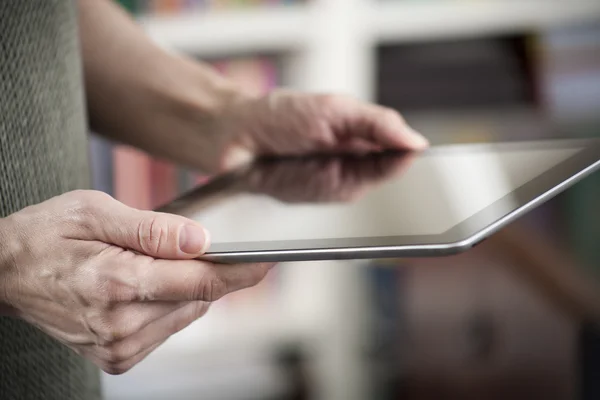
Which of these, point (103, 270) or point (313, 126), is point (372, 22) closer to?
point (313, 126)

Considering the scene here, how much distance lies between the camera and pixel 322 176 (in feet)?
2.50

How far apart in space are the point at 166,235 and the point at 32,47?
212mm

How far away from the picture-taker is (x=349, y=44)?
172 cm

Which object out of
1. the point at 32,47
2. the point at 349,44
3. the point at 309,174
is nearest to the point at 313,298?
the point at 349,44

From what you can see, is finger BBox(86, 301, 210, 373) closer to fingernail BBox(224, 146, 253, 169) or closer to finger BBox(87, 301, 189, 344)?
finger BBox(87, 301, 189, 344)

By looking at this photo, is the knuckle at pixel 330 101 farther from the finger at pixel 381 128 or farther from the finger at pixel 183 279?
the finger at pixel 183 279

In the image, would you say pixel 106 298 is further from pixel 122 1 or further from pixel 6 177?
pixel 122 1

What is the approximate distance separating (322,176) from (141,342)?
253 mm

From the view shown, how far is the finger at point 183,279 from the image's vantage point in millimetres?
535

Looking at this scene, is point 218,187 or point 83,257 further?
point 218,187

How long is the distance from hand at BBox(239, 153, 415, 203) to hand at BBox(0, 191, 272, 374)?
0.41ft

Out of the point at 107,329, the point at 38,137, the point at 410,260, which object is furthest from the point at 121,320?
the point at 410,260

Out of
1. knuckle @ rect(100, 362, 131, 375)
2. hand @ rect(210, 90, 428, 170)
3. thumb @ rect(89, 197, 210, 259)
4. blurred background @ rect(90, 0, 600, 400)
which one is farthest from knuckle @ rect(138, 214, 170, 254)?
blurred background @ rect(90, 0, 600, 400)

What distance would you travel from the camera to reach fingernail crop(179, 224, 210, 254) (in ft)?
1.71
